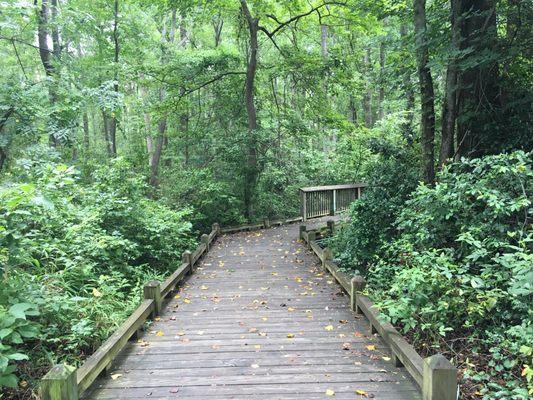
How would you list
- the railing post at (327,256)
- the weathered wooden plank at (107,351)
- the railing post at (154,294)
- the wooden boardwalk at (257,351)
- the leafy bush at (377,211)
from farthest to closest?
the railing post at (327,256) → the leafy bush at (377,211) → the railing post at (154,294) → the wooden boardwalk at (257,351) → the weathered wooden plank at (107,351)

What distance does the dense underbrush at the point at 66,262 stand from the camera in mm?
3729

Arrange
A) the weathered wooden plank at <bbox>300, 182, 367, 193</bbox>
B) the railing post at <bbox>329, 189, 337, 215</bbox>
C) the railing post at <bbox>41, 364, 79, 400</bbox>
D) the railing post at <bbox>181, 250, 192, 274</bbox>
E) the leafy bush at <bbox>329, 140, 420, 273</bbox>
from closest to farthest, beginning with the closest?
the railing post at <bbox>41, 364, 79, 400</bbox> → the leafy bush at <bbox>329, 140, 420, 273</bbox> → the railing post at <bbox>181, 250, 192, 274</bbox> → the weathered wooden plank at <bbox>300, 182, 367, 193</bbox> → the railing post at <bbox>329, 189, 337, 215</bbox>

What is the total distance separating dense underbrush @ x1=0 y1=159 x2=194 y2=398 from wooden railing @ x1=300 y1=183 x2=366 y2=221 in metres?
5.76

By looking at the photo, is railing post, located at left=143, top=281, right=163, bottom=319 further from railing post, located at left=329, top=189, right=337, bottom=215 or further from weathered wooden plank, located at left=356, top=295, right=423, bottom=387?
railing post, located at left=329, top=189, right=337, bottom=215

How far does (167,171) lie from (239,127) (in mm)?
3646

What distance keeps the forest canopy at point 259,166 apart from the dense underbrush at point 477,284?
1.2 inches

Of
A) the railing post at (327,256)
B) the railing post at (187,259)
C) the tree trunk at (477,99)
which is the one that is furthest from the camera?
the railing post at (327,256)

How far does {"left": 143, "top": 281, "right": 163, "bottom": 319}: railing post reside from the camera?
559cm

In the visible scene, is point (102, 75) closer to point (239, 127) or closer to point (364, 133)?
point (239, 127)

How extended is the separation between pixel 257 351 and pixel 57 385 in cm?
210

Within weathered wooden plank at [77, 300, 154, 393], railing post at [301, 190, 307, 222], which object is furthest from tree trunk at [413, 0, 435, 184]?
railing post at [301, 190, 307, 222]

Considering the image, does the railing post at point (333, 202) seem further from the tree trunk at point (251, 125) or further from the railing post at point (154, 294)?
the railing post at point (154, 294)

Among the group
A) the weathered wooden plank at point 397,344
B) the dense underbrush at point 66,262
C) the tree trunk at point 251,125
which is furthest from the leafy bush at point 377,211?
the tree trunk at point 251,125

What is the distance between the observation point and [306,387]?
3543 mm
